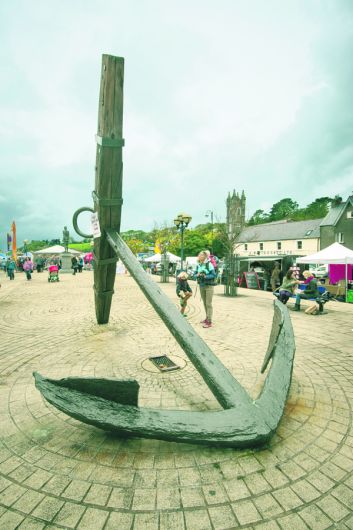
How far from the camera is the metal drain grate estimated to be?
3406 millimetres

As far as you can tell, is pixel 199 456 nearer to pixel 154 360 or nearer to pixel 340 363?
pixel 154 360

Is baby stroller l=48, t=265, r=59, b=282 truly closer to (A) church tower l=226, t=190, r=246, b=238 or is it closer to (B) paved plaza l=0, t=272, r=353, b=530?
(B) paved plaza l=0, t=272, r=353, b=530

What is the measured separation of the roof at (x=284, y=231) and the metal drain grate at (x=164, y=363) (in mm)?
44526

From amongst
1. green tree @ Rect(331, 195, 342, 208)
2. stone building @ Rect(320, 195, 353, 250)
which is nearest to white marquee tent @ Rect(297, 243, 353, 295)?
stone building @ Rect(320, 195, 353, 250)

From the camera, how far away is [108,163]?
3580mm

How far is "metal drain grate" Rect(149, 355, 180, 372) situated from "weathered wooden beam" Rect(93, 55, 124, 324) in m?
1.56

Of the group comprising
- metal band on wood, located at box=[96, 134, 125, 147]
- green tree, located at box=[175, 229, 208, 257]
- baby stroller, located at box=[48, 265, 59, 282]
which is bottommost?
baby stroller, located at box=[48, 265, 59, 282]

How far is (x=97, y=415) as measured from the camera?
4.99 ft

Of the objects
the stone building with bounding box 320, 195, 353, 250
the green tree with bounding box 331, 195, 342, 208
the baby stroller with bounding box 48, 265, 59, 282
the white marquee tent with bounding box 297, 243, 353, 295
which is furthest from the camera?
the green tree with bounding box 331, 195, 342, 208

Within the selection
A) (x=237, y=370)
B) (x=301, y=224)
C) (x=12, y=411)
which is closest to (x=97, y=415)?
(x=12, y=411)

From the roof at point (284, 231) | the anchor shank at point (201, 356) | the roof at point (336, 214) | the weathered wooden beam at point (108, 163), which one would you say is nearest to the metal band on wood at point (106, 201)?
the weathered wooden beam at point (108, 163)

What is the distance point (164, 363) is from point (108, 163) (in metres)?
2.80

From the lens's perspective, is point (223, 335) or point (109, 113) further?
point (223, 335)

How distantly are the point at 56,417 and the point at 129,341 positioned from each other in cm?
227
